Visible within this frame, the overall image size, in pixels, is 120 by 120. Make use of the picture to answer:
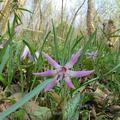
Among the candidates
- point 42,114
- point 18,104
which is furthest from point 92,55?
point 18,104

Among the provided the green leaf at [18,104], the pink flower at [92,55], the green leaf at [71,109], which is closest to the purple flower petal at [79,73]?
the green leaf at [71,109]

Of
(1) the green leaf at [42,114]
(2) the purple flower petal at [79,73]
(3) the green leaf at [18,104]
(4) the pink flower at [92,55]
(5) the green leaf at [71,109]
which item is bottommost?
(1) the green leaf at [42,114]

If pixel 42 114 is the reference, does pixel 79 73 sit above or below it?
above

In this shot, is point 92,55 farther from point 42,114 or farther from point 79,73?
point 79,73

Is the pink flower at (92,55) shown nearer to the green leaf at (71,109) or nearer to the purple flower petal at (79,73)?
the green leaf at (71,109)

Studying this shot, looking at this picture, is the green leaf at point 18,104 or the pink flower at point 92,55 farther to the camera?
the pink flower at point 92,55

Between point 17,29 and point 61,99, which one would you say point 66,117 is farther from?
point 17,29

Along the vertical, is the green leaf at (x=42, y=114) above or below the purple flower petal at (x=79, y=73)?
below

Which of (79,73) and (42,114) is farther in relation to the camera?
(42,114)
